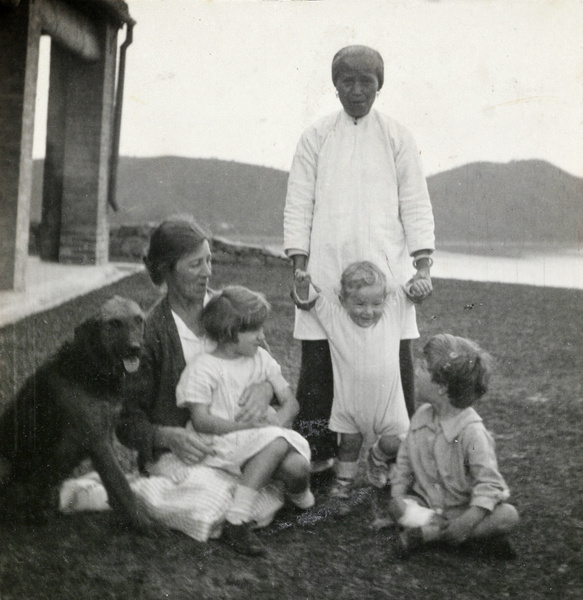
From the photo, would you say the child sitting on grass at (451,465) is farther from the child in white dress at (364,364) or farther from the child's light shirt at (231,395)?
the child's light shirt at (231,395)

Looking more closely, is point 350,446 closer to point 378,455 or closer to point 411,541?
point 378,455

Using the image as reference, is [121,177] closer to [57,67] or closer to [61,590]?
[57,67]

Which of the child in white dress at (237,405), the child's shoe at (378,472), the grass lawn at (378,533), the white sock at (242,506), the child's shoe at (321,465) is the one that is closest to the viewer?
the grass lawn at (378,533)

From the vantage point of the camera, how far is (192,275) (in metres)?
3.20

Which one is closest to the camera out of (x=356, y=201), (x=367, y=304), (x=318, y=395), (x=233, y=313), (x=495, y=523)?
(x=495, y=523)

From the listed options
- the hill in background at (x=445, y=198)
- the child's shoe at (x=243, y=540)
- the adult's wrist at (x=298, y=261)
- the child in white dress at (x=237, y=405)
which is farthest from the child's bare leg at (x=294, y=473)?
the hill in background at (x=445, y=198)

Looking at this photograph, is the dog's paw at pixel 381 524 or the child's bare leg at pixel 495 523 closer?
the child's bare leg at pixel 495 523

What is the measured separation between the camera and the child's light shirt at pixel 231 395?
3000mm

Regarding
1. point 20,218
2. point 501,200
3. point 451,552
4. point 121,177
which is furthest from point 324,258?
point 20,218

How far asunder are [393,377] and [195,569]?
3.74 feet

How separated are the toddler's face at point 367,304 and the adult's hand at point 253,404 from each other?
1.64 ft

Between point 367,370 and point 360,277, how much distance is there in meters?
0.40

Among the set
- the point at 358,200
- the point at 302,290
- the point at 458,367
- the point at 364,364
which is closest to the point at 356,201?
the point at 358,200

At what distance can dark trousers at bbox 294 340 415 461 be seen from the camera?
3.40 metres
